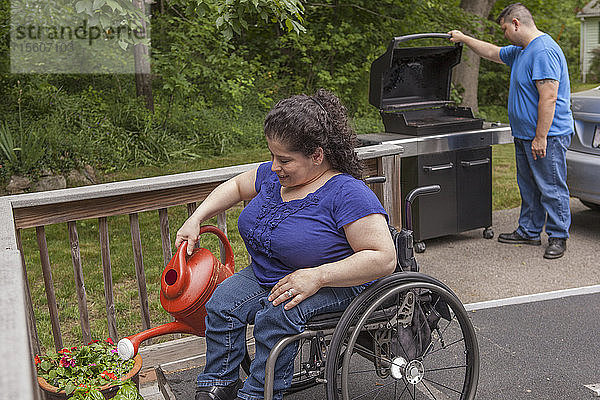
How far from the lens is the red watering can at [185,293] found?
2566mm

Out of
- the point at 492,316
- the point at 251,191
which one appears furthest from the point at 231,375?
the point at 492,316

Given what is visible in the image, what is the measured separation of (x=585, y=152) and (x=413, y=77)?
148 cm

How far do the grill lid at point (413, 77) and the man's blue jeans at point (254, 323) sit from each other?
287cm

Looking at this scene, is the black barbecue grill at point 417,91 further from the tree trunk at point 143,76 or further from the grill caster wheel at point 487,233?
the tree trunk at point 143,76

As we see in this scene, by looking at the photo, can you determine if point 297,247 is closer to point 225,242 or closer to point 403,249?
point 403,249

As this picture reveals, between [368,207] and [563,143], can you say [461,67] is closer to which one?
[563,143]

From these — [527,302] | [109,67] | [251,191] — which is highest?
[109,67]

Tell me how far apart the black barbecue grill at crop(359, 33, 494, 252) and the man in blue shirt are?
12.3 inches

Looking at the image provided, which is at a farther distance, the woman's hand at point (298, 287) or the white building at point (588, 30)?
the white building at point (588, 30)

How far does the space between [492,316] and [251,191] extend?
1.88 metres

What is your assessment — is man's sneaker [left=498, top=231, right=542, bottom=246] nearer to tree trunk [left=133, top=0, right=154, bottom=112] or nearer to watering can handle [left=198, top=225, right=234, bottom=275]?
watering can handle [left=198, top=225, right=234, bottom=275]

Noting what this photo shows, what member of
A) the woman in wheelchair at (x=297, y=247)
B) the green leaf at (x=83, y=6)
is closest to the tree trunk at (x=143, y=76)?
the green leaf at (x=83, y=6)

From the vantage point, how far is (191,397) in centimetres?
306

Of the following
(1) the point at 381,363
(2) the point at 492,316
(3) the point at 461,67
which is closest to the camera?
(1) the point at 381,363
